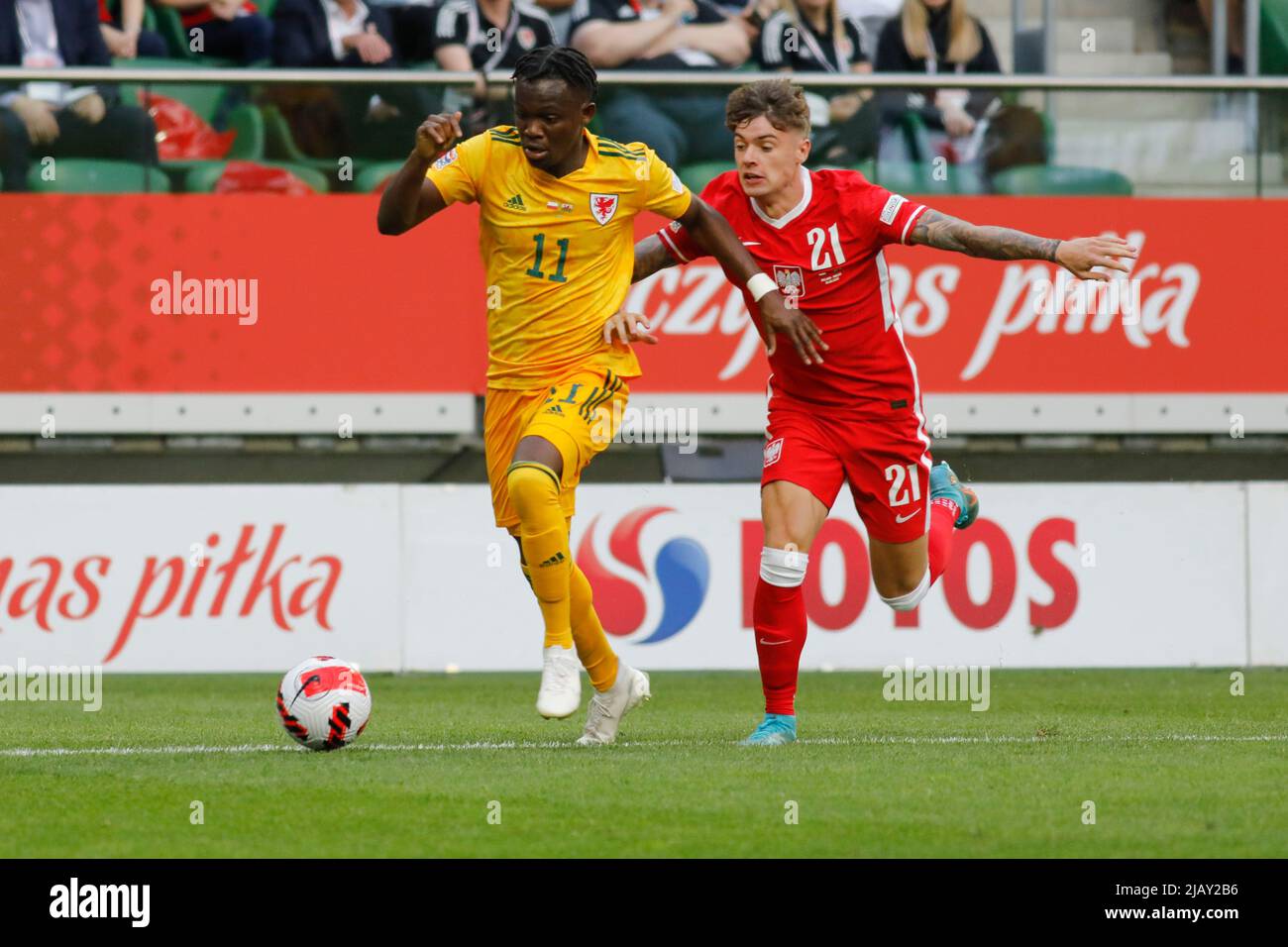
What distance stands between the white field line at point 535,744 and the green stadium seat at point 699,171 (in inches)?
274

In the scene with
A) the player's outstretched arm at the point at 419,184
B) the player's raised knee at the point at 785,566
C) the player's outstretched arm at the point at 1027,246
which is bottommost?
the player's raised knee at the point at 785,566

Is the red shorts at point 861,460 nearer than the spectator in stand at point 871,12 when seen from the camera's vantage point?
Yes

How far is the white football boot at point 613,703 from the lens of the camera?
25.1 ft

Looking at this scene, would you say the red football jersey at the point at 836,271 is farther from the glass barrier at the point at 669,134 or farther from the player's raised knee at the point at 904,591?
the glass barrier at the point at 669,134

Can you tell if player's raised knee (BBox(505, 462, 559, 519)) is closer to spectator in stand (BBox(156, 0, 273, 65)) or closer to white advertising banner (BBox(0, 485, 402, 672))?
white advertising banner (BBox(0, 485, 402, 672))

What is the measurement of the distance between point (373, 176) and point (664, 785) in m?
8.99

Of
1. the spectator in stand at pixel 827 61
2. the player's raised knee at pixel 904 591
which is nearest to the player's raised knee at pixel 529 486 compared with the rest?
the player's raised knee at pixel 904 591

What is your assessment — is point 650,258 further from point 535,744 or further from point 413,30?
Result: point 413,30

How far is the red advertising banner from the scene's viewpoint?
14375 millimetres

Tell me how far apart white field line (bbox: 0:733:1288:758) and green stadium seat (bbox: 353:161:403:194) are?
7.26m

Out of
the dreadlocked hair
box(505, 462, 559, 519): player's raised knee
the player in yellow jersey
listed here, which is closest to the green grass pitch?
the player in yellow jersey

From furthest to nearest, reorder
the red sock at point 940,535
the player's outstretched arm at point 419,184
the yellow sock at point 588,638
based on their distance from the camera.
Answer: the red sock at point 940,535 → the yellow sock at point 588,638 → the player's outstretched arm at point 419,184

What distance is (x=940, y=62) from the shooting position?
14.9 m

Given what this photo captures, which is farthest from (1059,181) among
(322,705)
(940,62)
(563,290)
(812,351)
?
(322,705)
